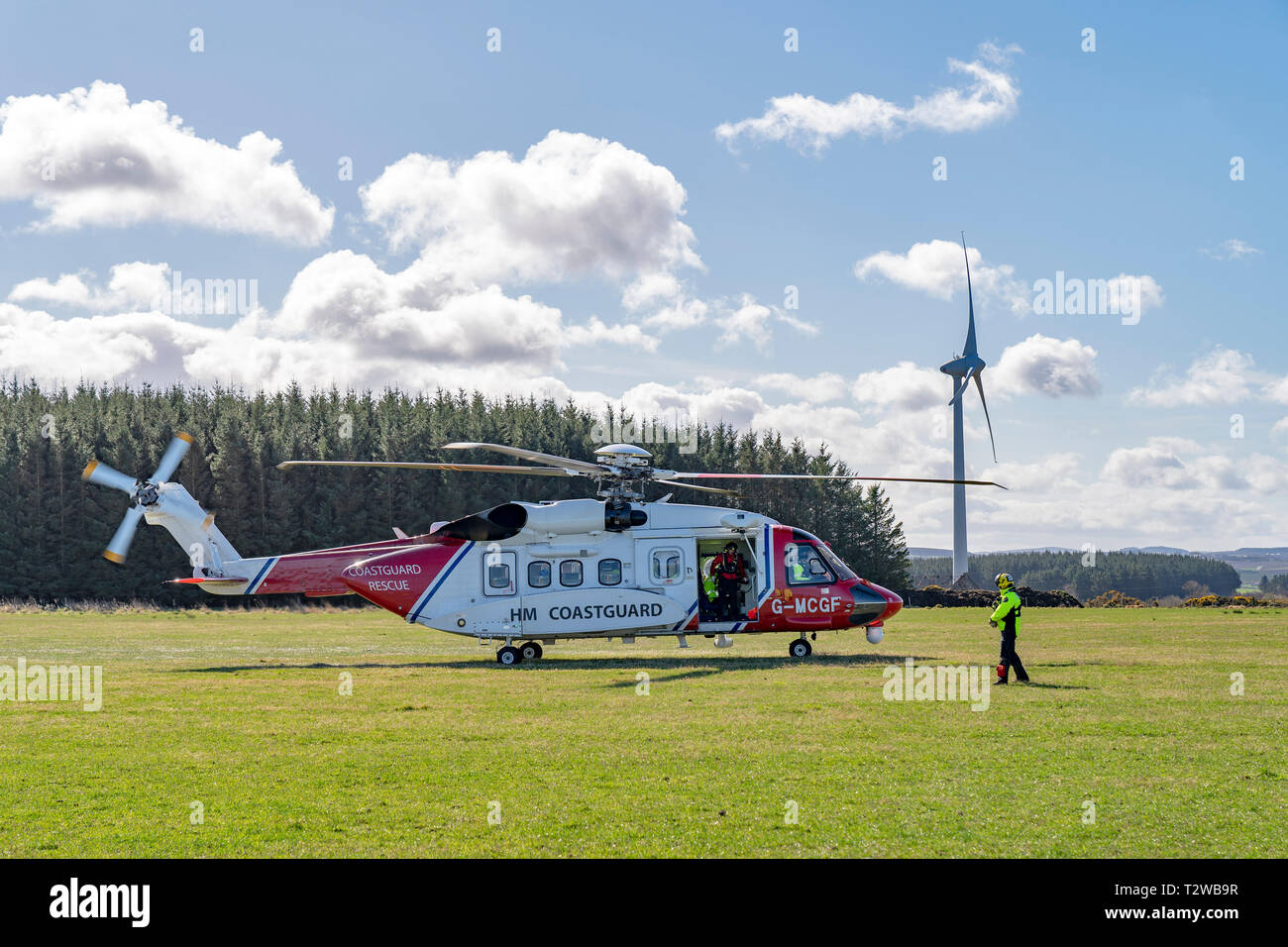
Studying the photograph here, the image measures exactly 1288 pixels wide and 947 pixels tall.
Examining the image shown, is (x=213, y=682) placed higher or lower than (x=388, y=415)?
lower

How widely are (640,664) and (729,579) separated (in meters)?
3.28

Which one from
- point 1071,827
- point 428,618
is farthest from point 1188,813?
point 428,618

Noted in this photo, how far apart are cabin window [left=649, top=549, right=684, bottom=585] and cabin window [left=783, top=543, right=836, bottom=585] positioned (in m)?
2.71

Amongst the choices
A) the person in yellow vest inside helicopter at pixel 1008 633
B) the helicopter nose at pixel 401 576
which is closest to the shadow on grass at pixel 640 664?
the helicopter nose at pixel 401 576

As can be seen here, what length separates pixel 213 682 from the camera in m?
21.3

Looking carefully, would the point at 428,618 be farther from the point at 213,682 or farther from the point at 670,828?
the point at 670,828

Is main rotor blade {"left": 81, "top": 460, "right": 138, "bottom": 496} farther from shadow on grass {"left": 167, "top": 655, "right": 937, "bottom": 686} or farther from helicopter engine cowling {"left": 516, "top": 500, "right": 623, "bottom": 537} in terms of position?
helicopter engine cowling {"left": 516, "top": 500, "right": 623, "bottom": 537}

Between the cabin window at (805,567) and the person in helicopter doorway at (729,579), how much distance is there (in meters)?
1.26

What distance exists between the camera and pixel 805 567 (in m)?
26.3

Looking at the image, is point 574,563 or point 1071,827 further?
point 574,563

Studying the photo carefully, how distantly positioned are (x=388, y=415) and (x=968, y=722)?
84.4m

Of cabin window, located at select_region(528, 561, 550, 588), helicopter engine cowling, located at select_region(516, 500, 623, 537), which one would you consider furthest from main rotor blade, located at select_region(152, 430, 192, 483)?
cabin window, located at select_region(528, 561, 550, 588)

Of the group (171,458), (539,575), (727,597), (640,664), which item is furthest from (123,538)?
(727,597)

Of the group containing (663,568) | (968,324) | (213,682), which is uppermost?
(968,324)
